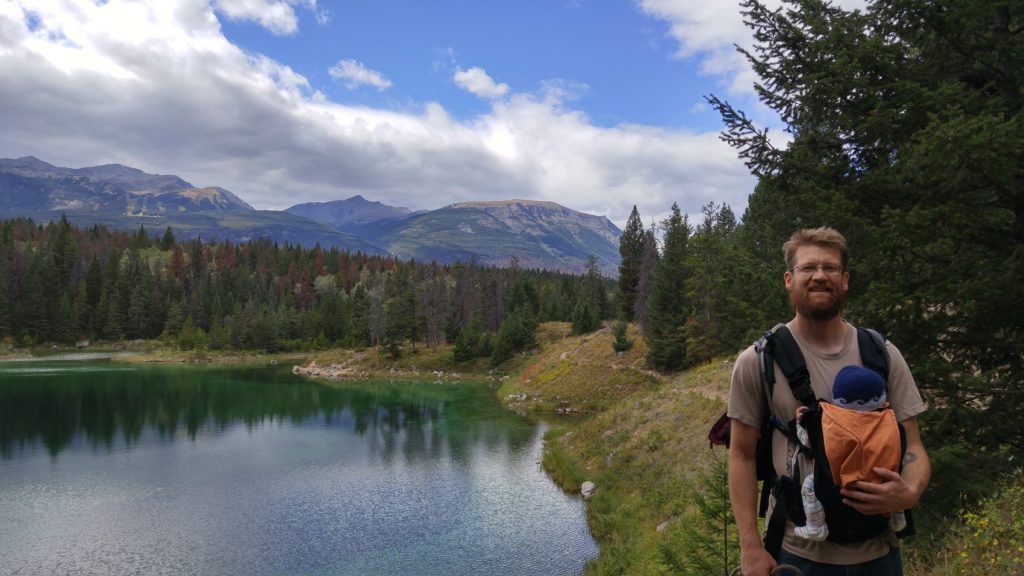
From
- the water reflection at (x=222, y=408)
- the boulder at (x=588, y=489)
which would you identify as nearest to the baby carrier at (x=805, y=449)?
the boulder at (x=588, y=489)

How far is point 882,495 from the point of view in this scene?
3.09 meters

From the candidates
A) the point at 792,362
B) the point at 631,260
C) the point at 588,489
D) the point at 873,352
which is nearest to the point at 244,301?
the point at 631,260

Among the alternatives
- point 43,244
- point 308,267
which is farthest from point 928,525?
point 43,244

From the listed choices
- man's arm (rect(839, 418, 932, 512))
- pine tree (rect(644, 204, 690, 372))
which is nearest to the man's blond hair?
man's arm (rect(839, 418, 932, 512))

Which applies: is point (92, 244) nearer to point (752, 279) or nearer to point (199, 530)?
point (199, 530)

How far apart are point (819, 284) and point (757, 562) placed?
173cm

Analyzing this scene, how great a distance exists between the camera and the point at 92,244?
155750 mm

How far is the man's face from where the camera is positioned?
11.8 ft

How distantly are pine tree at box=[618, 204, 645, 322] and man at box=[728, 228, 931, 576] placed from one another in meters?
65.7

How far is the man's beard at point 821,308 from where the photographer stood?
3.58 meters

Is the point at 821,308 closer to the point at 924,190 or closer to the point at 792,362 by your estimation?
the point at 792,362

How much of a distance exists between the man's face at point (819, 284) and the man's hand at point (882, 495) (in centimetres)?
96

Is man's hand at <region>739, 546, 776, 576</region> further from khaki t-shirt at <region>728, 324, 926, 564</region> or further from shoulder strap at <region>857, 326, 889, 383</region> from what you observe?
shoulder strap at <region>857, 326, 889, 383</region>

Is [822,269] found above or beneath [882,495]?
above
